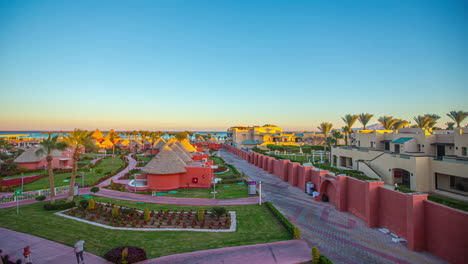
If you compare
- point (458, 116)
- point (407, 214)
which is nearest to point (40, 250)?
point (407, 214)

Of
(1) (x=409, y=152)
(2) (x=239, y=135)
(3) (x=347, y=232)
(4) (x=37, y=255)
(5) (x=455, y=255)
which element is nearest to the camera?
(5) (x=455, y=255)

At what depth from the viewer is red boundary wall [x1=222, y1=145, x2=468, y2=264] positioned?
11047mm

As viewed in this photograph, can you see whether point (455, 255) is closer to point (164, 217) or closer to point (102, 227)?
point (164, 217)

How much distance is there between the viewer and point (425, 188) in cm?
2314

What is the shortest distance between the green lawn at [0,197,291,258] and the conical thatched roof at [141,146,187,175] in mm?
10145

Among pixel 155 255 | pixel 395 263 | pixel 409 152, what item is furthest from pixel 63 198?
pixel 409 152

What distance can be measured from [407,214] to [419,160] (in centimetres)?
1306

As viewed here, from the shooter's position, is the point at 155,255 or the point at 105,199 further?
the point at 105,199

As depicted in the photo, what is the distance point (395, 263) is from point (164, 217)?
1375cm

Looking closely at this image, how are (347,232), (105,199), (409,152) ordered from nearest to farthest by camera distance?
1. (347,232)
2. (105,199)
3. (409,152)

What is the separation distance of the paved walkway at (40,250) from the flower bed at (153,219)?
3.20 m

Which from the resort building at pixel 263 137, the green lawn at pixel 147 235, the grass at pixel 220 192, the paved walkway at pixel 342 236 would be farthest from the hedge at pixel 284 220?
the resort building at pixel 263 137

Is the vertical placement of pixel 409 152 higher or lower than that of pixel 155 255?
higher

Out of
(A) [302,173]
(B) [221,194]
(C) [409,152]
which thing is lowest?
(B) [221,194]
